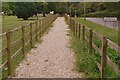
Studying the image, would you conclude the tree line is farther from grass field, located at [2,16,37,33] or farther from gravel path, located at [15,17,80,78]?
gravel path, located at [15,17,80,78]

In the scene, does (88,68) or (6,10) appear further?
(6,10)

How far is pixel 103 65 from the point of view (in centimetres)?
674

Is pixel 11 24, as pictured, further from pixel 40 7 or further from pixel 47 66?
pixel 47 66

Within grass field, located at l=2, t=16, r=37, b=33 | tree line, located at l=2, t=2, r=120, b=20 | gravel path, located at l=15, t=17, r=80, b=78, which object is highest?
tree line, located at l=2, t=2, r=120, b=20

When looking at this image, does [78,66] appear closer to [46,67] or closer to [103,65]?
[46,67]

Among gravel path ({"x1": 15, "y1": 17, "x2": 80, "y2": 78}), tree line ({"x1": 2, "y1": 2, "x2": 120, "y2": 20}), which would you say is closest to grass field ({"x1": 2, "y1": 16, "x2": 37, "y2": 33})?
tree line ({"x1": 2, "y1": 2, "x2": 120, "y2": 20})

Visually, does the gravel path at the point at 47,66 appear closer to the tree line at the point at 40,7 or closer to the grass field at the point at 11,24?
the tree line at the point at 40,7

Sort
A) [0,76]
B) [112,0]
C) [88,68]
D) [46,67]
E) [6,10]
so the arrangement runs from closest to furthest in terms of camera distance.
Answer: [0,76] → [88,68] → [46,67] → [112,0] → [6,10]

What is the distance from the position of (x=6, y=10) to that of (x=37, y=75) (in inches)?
981

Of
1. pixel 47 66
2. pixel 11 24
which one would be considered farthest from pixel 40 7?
pixel 47 66

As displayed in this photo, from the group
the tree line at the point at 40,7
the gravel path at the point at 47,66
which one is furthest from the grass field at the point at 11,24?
the gravel path at the point at 47,66

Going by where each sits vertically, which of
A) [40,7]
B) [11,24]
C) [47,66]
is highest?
[40,7]

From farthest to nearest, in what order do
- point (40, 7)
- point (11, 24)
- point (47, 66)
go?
point (40, 7), point (11, 24), point (47, 66)

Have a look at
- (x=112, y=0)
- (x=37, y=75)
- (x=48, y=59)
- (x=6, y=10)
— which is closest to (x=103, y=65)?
(x=37, y=75)
